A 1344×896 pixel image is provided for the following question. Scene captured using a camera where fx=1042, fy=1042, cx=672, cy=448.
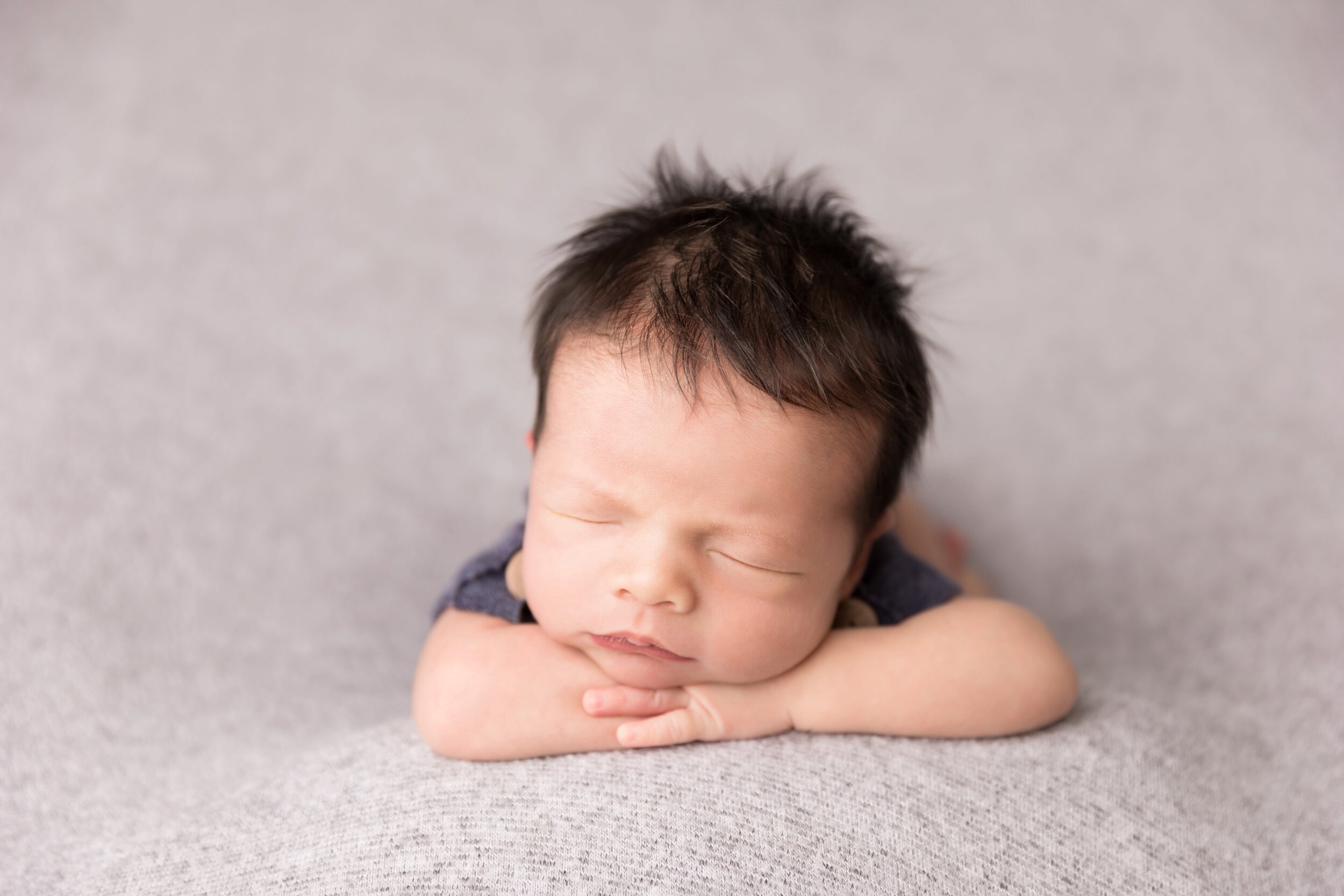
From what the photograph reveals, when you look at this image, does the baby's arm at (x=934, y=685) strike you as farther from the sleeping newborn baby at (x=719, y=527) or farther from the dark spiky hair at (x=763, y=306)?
the dark spiky hair at (x=763, y=306)

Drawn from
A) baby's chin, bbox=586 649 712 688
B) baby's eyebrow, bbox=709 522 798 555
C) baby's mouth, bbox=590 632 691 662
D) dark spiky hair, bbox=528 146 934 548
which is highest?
dark spiky hair, bbox=528 146 934 548

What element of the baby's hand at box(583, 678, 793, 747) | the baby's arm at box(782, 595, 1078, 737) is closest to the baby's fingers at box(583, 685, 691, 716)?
the baby's hand at box(583, 678, 793, 747)

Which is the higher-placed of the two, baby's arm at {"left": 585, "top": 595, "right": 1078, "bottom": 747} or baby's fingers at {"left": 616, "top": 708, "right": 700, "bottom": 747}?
baby's arm at {"left": 585, "top": 595, "right": 1078, "bottom": 747}

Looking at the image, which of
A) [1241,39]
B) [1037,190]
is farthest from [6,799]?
[1241,39]

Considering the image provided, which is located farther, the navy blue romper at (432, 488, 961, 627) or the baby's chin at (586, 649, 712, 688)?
the navy blue romper at (432, 488, 961, 627)

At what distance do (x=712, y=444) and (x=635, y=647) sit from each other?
22cm

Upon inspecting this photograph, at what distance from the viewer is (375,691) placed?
1367 mm

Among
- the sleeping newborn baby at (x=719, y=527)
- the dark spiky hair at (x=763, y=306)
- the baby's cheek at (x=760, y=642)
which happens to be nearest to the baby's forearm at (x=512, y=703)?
the sleeping newborn baby at (x=719, y=527)

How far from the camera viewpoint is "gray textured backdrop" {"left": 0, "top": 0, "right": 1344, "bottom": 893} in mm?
997

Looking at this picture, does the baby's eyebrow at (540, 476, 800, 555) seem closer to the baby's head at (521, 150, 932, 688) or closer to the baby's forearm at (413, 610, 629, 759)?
the baby's head at (521, 150, 932, 688)

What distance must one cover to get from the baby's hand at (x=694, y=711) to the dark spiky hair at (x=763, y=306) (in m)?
0.22

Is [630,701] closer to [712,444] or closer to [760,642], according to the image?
[760,642]

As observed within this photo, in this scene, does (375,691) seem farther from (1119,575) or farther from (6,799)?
(1119,575)

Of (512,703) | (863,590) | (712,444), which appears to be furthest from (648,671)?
(863,590)
